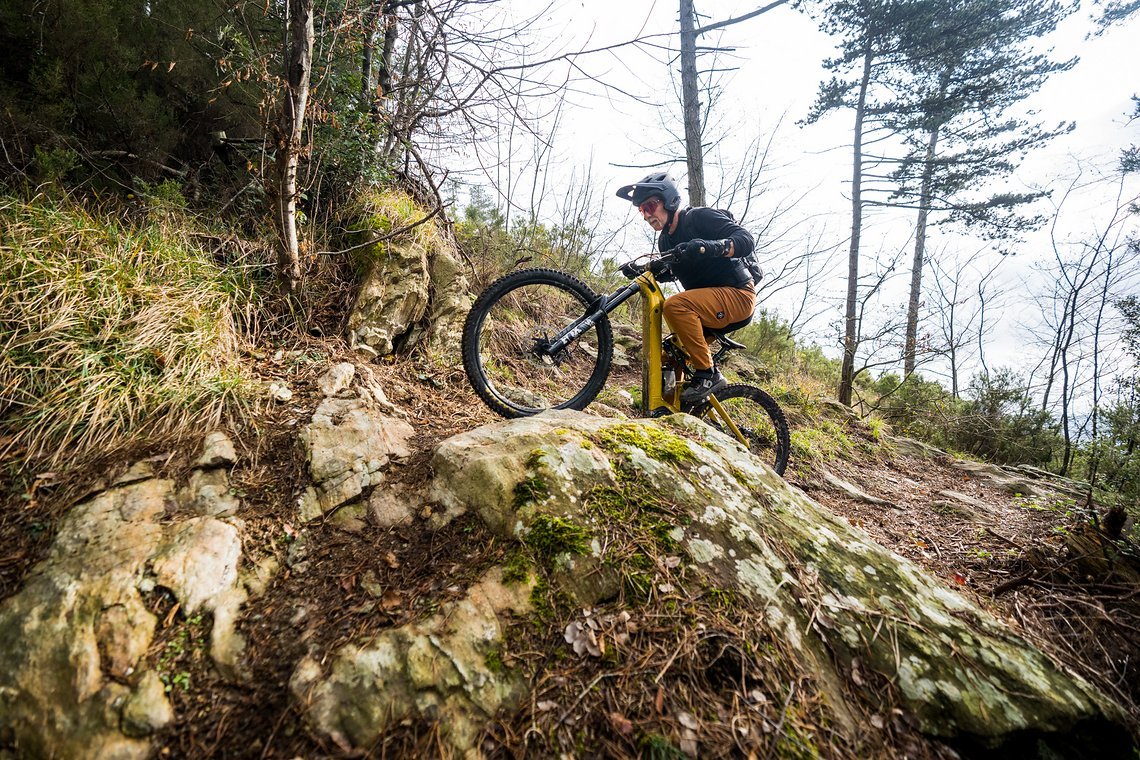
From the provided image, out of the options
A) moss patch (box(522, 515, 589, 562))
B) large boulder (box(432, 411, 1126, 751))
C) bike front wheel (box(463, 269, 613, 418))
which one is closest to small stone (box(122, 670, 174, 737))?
large boulder (box(432, 411, 1126, 751))

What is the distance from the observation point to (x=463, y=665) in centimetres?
121

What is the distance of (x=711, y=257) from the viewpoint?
3410 mm

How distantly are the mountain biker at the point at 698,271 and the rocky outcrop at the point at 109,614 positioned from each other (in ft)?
9.74

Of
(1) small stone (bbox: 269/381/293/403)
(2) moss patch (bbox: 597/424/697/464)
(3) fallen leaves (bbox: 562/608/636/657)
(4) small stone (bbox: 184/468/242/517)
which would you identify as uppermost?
(2) moss patch (bbox: 597/424/697/464)

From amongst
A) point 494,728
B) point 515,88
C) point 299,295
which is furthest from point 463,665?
point 515,88

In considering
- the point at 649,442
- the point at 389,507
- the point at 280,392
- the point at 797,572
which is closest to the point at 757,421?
the point at 649,442

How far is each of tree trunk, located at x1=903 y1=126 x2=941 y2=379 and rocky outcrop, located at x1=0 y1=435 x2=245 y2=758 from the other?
11.2 meters

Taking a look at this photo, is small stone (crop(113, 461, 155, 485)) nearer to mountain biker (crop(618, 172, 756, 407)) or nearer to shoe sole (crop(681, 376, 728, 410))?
mountain biker (crop(618, 172, 756, 407))

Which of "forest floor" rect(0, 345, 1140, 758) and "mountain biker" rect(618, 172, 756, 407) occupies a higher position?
"mountain biker" rect(618, 172, 756, 407)

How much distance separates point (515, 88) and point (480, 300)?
5.53 ft

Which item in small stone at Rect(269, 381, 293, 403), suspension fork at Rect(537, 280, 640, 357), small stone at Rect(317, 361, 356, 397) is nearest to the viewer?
small stone at Rect(269, 381, 293, 403)

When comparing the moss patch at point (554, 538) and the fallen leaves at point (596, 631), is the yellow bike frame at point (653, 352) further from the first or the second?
the fallen leaves at point (596, 631)

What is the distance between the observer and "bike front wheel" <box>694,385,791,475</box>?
12.7 feet

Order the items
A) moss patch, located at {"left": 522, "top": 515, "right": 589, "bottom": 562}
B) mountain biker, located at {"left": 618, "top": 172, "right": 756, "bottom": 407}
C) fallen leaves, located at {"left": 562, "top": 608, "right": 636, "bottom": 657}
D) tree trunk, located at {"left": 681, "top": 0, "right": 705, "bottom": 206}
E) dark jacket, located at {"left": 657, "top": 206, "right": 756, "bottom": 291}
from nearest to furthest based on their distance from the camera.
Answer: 1. fallen leaves, located at {"left": 562, "top": 608, "right": 636, "bottom": 657}
2. moss patch, located at {"left": 522, "top": 515, "right": 589, "bottom": 562}
3. mountain biker, located at {"left": 618, "top": 172, "right": 756, "bottom": 407}
4. dark jacket, located at {"left": 657, "top": 206, "right": 756, "bottom": 291}
5. tree trunk, located at {"left": 681, "top": 0, "right": 705, "bottom": 206}
